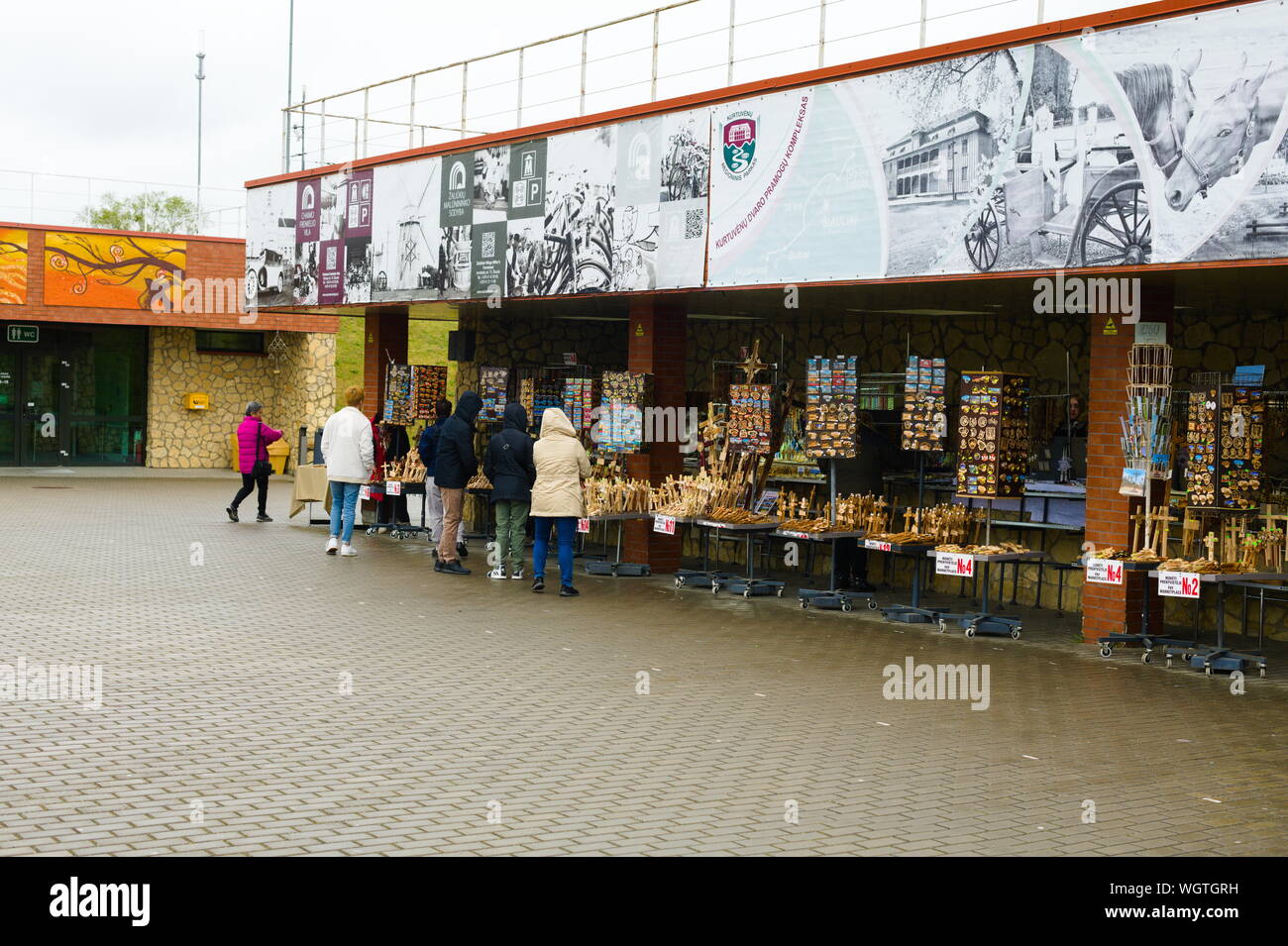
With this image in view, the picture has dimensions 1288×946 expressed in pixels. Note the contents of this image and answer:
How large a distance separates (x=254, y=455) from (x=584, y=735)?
14900 mm

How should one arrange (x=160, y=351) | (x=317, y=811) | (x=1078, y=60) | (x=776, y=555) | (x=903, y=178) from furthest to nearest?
(x=160, y=351)
(x=776, y=555)
(x=903, y=178)
(x=1078, y=60)
(x=317, y=811)

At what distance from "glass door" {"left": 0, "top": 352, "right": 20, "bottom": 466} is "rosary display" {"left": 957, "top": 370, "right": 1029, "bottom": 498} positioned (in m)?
26.5

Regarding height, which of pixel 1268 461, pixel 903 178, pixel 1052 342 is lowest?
pixel 1268 461

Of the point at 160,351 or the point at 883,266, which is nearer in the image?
the point at 883,266

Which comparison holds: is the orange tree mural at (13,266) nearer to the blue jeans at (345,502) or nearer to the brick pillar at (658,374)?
the blue jeans at (345,502)

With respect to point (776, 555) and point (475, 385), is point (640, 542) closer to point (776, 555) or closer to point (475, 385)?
point (776, 555)

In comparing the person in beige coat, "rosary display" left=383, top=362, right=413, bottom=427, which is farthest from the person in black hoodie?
"rosary display" left=383, top=362, right=413, bottom=427

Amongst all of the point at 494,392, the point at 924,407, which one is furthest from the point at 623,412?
the point at 924,407

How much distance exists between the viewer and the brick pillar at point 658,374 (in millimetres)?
16922

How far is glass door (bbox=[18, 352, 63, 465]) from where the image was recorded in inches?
1328

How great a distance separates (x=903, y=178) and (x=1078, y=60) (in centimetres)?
190

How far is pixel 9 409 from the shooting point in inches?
1324

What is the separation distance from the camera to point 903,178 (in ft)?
41.7

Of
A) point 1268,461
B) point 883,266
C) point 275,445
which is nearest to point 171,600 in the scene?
point 883,266
